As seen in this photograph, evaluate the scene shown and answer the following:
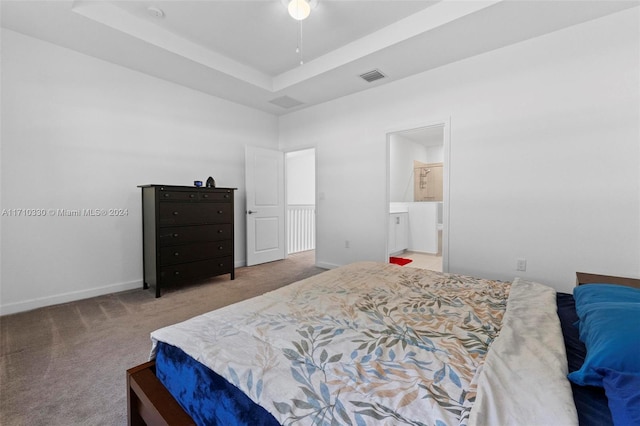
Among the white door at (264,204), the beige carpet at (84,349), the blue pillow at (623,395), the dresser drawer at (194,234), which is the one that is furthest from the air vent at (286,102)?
the blue pillow at (623,395)

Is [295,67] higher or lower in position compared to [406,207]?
higher

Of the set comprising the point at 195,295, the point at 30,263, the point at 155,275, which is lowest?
the point at 195,295

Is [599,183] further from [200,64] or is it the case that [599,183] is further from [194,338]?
[200,64]

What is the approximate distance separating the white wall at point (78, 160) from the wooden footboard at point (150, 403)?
260cm

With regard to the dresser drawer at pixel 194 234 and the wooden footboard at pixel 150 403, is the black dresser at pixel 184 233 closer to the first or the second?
the dresser drawer at pixel 194 234

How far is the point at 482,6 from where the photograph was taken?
7.59ft

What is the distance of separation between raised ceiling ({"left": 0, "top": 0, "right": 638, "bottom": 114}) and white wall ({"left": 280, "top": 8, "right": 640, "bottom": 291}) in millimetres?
220

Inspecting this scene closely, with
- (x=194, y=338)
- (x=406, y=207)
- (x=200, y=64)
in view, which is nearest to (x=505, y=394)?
(x=194, y=338)

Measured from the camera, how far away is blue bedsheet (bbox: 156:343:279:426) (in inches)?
→ 30.5

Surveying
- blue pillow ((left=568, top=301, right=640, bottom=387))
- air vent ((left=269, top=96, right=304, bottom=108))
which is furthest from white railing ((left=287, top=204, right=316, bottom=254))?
blue pillow ((left=568, top=301, right=640, bottom=387))

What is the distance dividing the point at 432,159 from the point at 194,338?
304 inches

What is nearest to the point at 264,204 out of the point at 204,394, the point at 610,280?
the point at 204,394

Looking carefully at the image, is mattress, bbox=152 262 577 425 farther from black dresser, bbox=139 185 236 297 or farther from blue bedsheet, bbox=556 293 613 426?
black dresser, bbox=139 185 236 297

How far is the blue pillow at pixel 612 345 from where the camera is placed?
712 millimetres
